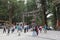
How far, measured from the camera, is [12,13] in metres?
86.6

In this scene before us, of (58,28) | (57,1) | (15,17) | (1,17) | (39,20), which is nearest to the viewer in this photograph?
(57,1)

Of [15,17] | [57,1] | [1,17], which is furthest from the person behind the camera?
[15,17]

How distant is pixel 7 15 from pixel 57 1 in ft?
147

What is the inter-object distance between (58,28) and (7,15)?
137ft

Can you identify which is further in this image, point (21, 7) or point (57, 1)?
point (21, 7)

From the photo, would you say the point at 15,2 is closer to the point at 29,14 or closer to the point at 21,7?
the point at 21,7

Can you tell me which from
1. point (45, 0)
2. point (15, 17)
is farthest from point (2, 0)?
point (45, 0)

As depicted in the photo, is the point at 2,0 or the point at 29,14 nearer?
the point at 2,0

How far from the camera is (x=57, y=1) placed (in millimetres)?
45344

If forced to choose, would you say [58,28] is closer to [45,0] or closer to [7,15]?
[45,0]

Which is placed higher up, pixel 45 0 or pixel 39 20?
pixel 45 0

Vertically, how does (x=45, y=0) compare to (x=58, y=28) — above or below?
above

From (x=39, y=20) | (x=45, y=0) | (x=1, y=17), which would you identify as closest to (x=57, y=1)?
(x=45, y=0)

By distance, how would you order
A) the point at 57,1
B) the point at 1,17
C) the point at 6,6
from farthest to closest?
the point at 1,17 < the point at 6,6 < the point at 57,1
